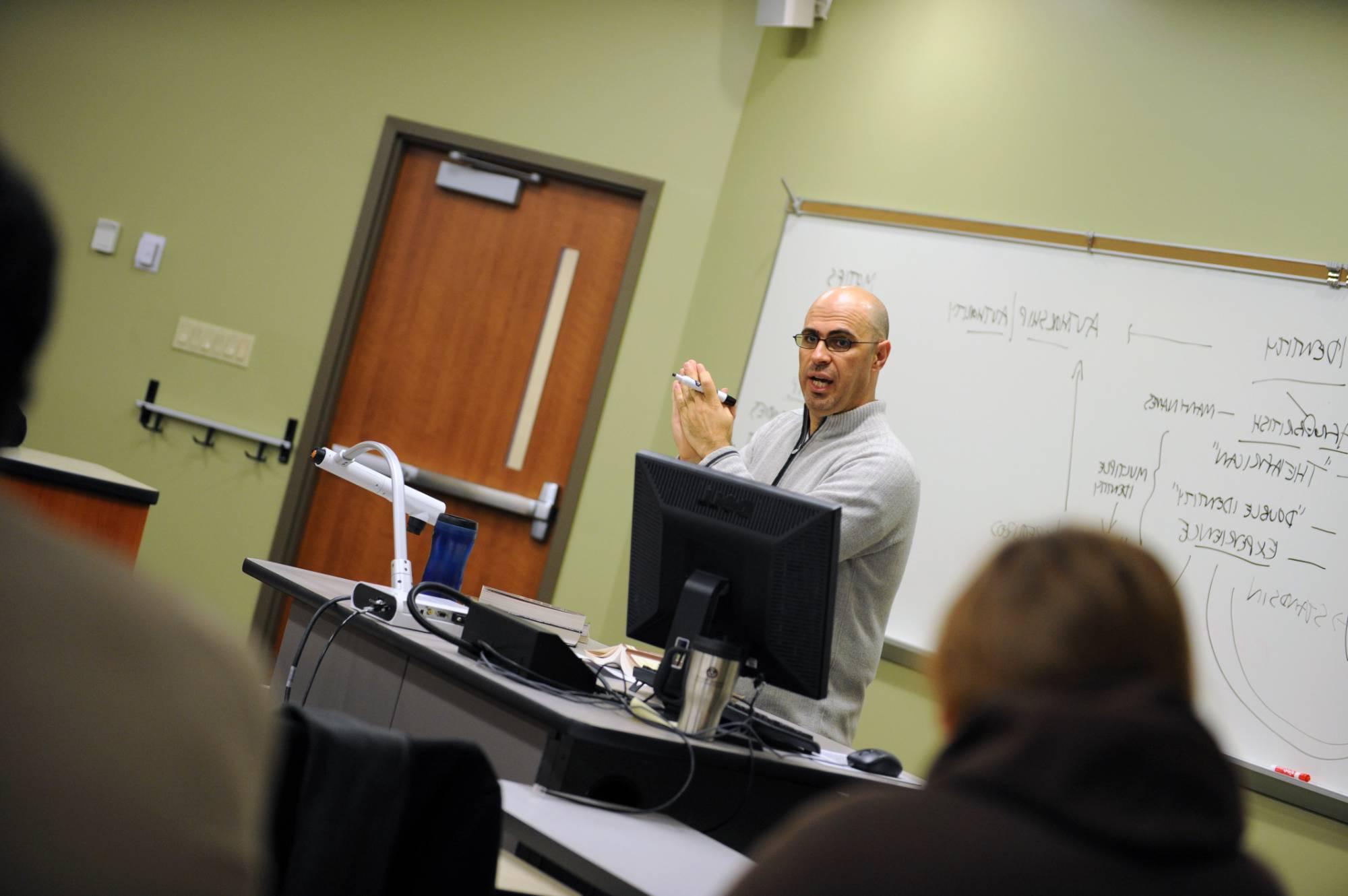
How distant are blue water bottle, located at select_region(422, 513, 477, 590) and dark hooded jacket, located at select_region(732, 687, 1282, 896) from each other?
1577 millimetres

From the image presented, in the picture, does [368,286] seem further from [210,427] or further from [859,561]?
[859,561]

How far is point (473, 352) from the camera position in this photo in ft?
13.7

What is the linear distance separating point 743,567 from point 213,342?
3.08m

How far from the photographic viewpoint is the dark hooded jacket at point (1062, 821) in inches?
29.5

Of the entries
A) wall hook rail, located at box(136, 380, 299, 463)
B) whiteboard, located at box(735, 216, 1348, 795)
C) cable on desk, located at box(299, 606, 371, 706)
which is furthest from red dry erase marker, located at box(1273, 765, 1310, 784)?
wall hook rail, located at box(136, 380, 299, 463)

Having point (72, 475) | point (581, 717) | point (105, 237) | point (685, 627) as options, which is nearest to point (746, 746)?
point (685, 627)

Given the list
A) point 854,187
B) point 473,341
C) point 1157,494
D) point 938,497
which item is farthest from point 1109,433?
point 473,341

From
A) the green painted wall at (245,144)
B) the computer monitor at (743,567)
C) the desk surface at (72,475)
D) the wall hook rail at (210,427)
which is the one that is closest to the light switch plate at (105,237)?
the green painted wall at (245,144)

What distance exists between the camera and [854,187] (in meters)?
3.69

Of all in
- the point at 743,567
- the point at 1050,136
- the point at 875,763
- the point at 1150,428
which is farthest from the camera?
the point at 1050,136

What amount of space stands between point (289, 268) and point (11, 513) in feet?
12.5

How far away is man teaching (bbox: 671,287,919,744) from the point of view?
89.2 inches

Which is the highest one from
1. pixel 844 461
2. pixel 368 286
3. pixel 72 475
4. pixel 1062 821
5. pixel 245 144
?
pixel 245 144

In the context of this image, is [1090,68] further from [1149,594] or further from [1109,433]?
[1149,594]
